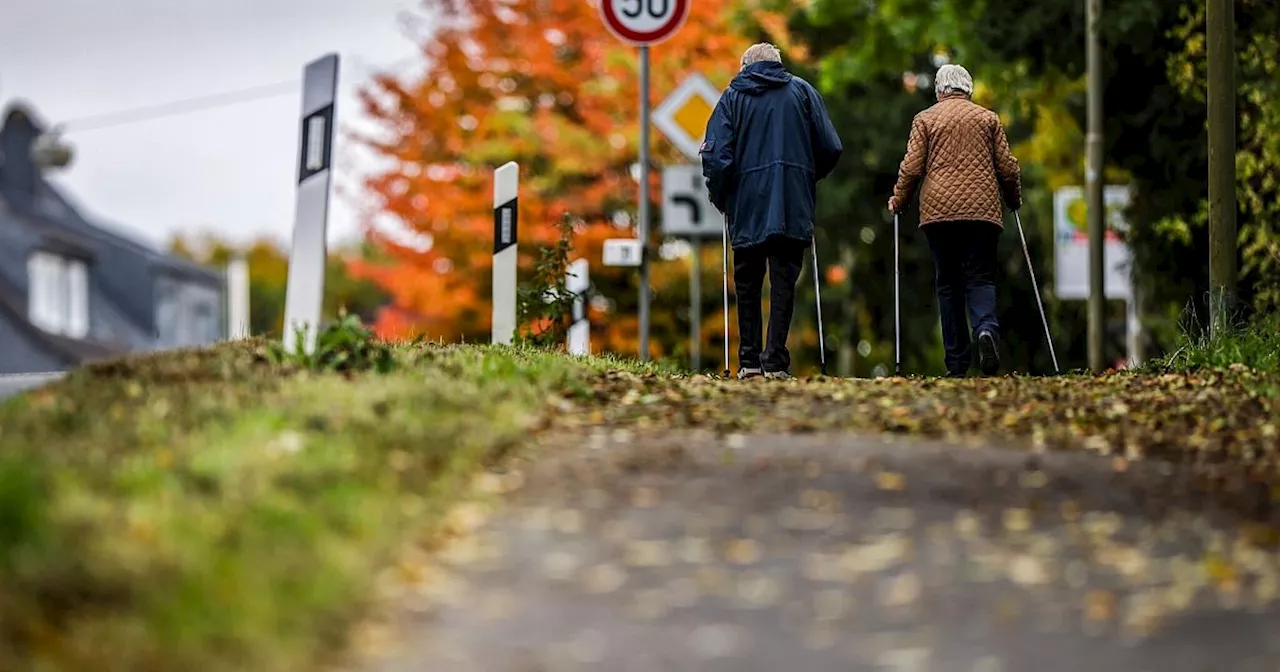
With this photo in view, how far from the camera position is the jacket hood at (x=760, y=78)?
1298 cm

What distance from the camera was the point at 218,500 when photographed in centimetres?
632

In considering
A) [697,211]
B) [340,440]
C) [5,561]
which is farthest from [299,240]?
[697,211]

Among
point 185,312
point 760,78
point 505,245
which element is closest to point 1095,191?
point 505,245

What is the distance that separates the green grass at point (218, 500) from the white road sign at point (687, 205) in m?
8.76

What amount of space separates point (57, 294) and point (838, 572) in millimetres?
75408

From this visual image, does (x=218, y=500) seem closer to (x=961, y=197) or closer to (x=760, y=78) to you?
(x=760, y=78)

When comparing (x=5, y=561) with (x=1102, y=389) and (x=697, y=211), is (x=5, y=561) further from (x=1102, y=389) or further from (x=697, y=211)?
(x=697, y=211)

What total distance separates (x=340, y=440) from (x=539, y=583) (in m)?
1.46

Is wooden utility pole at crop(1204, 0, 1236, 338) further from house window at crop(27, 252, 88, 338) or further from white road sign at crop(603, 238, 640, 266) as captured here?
house window at crop(27, 252, 88, 338)

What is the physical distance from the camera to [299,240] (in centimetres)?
991

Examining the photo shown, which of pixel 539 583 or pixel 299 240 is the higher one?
pixel 299 240

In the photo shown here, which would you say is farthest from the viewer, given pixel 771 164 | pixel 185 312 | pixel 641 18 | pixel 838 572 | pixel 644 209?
pixel 185 312

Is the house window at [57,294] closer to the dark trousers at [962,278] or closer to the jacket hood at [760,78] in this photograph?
the dark trousers at [962,278]

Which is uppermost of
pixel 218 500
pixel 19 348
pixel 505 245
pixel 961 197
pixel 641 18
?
pixel 641 18
